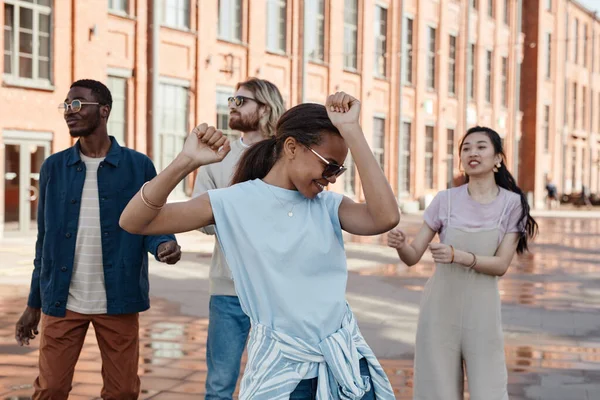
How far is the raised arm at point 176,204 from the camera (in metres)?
2.64

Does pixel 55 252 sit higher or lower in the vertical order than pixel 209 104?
lower

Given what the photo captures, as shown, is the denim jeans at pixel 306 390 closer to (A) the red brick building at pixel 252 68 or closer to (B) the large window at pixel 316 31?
(A) the red brick building at pixel 252 68

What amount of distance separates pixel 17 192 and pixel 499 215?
1628 cm

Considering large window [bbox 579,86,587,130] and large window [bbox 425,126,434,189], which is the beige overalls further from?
large window [bbox 579,86,587,130]

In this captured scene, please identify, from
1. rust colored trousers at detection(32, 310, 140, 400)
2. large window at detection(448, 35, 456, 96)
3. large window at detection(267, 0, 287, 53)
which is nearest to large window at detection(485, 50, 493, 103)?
large window at detection(448, 35, 456, 96)

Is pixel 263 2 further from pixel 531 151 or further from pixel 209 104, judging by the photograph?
pixel 531 151

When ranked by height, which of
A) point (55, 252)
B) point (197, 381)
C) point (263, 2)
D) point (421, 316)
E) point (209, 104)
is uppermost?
point (263, 2)

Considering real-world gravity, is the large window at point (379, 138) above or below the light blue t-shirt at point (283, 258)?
above

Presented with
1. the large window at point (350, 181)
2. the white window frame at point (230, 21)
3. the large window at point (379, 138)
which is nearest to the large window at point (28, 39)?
the white window frame at point (230, 21)

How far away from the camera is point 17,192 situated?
19.5 m

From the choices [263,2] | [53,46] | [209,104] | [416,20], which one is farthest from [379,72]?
[53,46]

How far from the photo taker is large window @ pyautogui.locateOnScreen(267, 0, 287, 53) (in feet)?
91.7

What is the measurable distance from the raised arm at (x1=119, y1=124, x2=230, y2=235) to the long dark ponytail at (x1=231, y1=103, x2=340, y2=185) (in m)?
0.22

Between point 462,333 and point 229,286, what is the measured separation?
1171mm
